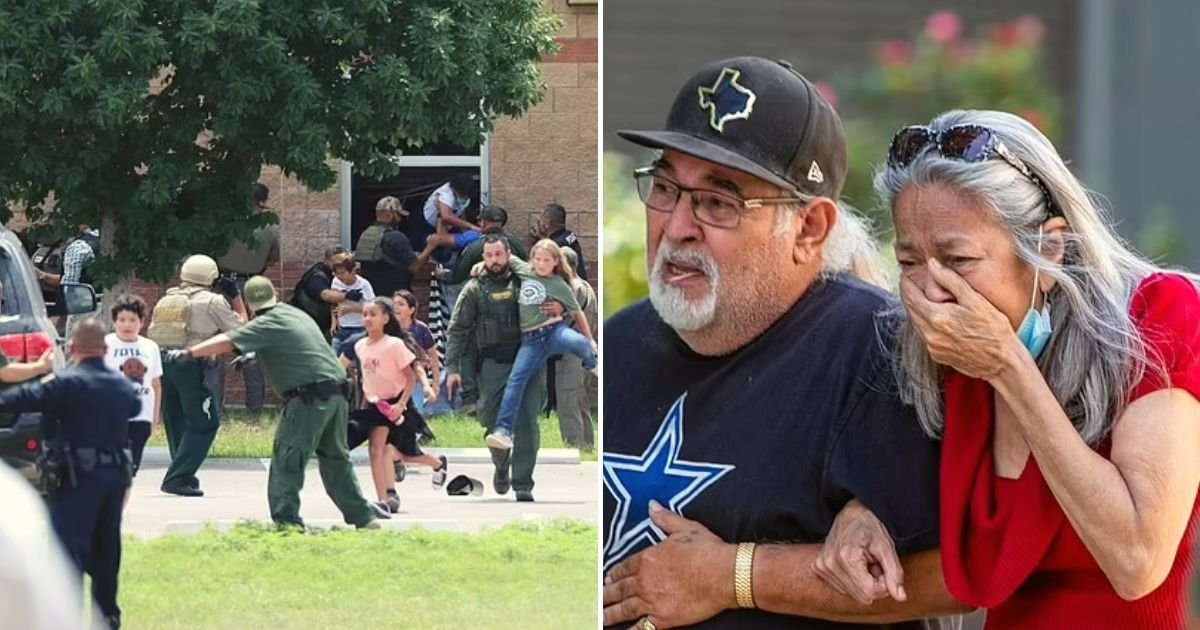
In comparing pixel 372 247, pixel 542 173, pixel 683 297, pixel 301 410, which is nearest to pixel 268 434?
pixel 301 410

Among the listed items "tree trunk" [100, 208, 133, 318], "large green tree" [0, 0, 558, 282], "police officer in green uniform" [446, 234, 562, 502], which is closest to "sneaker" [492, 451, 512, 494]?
"police officer in green uniform" [446, 234, 562, 502]

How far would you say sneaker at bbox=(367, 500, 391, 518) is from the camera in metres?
4.41

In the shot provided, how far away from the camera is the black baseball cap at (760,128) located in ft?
8.57

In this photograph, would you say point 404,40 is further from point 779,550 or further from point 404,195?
point 779,550

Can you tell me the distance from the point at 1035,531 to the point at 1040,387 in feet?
0.69

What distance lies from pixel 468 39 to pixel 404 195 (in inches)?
16.8

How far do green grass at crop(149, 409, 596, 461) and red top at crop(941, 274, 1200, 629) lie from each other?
191 cm

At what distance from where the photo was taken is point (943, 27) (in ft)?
15.9

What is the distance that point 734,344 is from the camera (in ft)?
8.79

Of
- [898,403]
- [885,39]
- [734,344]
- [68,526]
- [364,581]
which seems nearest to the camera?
[898,403]

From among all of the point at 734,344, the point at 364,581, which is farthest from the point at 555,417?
the point at 734,344

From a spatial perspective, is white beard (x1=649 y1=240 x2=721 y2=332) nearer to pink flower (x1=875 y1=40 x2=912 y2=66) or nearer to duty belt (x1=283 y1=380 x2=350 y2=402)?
duty belt (x1=283 y1=380 x2=350 y2=402)

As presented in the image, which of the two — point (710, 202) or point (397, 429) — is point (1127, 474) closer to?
point (710, 202)

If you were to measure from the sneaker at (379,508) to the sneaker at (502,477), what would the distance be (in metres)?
0.29
